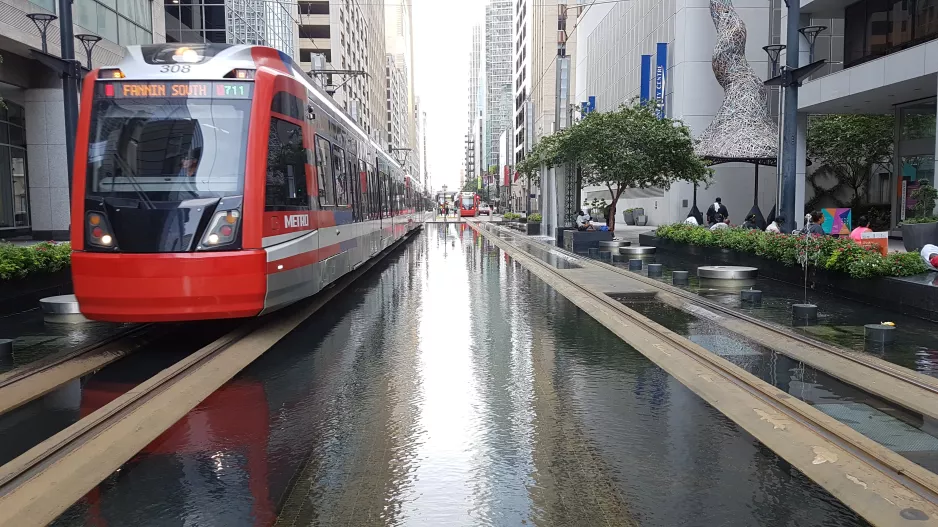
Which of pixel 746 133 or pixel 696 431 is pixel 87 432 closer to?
pixel 696 431

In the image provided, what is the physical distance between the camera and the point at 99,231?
8.37 meters

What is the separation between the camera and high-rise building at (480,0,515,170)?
179125mm

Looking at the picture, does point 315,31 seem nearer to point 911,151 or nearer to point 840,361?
point 911,151

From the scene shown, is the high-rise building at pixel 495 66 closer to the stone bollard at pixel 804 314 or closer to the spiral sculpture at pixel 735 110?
the spiral sculpture at pixel 735 110

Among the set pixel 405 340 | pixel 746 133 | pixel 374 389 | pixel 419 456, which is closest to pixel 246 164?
pixel 405 340

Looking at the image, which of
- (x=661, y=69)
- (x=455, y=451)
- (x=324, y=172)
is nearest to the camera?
(x=455, y=451)

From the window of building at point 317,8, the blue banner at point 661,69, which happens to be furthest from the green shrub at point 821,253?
the window of building at point 317,8

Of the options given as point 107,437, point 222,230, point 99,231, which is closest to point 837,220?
point 222,230

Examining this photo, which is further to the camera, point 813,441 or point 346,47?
point 346,47

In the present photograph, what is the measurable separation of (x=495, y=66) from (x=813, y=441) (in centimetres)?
19214

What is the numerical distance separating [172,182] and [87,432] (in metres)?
3.70

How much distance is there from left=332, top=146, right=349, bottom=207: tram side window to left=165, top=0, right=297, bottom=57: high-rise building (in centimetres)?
2630

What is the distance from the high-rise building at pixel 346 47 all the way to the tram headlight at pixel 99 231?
45785 millimetres

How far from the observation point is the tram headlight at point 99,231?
8.33 metres
